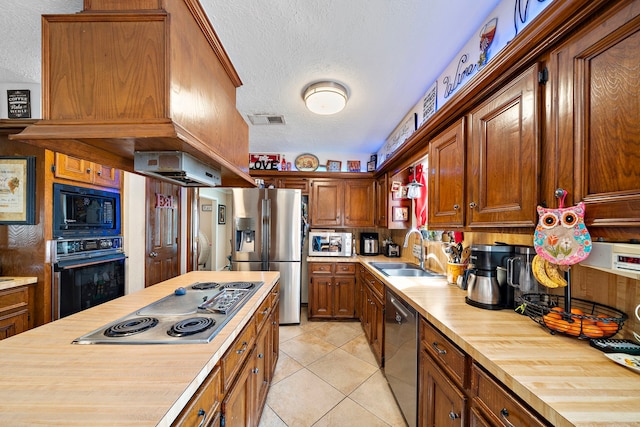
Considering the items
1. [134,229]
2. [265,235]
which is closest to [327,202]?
[265,235]

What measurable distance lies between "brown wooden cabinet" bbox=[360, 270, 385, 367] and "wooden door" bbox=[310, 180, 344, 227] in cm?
107

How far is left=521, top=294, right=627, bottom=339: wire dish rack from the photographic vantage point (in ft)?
2.94

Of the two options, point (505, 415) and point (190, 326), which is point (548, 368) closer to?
point (505, 415)

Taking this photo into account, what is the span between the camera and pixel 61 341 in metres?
0.93

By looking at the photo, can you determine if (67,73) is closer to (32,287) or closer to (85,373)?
(85,373)

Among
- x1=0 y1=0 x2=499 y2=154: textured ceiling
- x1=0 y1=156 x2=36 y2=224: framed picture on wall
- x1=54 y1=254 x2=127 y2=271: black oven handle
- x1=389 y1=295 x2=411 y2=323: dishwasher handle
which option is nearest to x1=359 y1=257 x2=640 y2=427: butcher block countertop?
x1=389 y1=295 x2=411 y2=323: dishwasher handle

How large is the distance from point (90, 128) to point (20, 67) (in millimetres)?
1795

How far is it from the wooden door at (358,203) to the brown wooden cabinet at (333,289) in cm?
71

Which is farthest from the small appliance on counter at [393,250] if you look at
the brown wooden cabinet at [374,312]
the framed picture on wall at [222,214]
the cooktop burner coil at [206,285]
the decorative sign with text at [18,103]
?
the decorative sign with text at [18,103]

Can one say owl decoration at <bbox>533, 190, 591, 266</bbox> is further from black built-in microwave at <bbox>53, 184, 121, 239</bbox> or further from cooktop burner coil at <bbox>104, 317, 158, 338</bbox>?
black built-in microwave at <bbox>53, 184, 121, 239</bbox>

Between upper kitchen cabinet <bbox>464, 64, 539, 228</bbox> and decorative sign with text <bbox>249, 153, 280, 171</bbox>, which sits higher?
decorative sign with text <bbox>249, 153, 280, 171</bbox>

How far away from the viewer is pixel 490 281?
1316 millimetres

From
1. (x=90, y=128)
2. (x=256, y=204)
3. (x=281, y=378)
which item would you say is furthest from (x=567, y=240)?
(x=256, y=204)

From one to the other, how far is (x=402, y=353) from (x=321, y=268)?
1.79 meters
